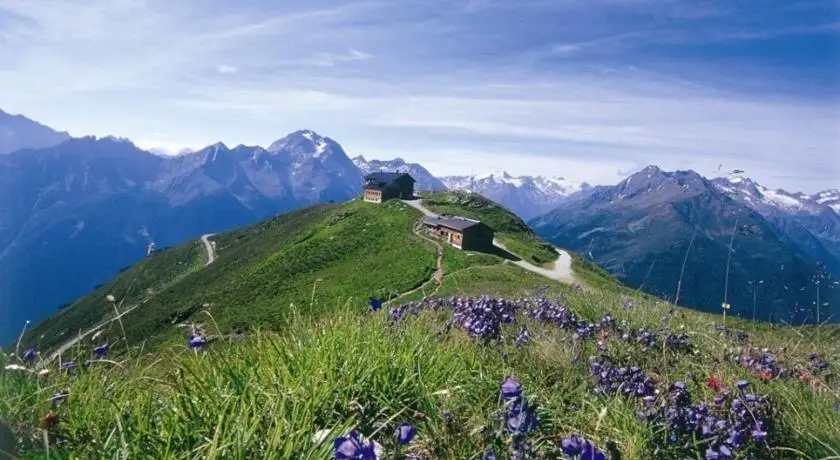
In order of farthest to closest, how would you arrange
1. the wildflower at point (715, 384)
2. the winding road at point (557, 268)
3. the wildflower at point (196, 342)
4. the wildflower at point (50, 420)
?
1. the winding road at point (557, 268)
2. the wildflower at point (715, 384)
3. the wildflower at point (196, 342)
4. the wildflower at point (50, 420)

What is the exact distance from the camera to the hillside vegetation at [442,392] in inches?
109

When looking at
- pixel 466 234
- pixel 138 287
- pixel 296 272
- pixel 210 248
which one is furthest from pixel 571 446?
pixel 210 248

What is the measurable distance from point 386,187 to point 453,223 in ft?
129

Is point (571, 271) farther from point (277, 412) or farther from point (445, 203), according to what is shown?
point (277, 412)

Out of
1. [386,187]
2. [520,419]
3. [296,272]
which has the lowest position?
[296,272]

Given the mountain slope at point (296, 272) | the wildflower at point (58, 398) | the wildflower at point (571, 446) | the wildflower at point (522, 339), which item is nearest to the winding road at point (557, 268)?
the mountain slope at point (296, 272)

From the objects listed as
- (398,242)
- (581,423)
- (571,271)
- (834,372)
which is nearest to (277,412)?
(581,423)

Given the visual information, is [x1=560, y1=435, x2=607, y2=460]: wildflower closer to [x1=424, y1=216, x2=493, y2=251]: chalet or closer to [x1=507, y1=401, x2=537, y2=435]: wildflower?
[x1=507, y1=401, x2=537, y2=435]: wildflower

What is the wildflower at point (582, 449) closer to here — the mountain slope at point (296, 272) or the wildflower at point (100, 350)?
the wildflower at point (100, 350)

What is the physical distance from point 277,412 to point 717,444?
2640 millimetres

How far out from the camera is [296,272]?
212ft

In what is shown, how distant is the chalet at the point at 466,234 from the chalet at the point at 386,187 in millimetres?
35979

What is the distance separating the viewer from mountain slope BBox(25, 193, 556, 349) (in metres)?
50.8

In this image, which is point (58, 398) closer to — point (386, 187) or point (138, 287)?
point (386, 187)
